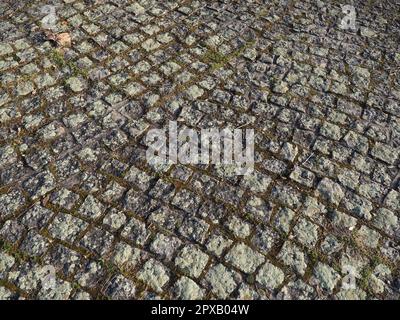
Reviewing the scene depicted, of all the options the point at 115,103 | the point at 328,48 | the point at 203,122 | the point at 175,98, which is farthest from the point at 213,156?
the point at 328,48

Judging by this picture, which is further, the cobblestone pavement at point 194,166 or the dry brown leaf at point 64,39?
the dry brown leaf at point 64,39

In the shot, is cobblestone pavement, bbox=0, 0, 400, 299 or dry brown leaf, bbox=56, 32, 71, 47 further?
dry brown leaf, bbox=56, 32, 71, 47

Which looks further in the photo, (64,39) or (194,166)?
(64,39)

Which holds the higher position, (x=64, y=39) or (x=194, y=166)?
(x=64, y=39)

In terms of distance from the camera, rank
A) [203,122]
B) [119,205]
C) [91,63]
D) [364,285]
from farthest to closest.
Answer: [91,63]
[203,122]
[119,205]
[364,285]

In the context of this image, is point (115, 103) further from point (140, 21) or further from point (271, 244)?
point (271, 244)

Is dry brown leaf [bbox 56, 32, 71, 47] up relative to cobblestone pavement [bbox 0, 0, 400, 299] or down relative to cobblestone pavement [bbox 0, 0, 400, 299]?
up

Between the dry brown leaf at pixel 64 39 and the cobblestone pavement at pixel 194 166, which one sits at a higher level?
the dry brown leaf at pixel 64 39

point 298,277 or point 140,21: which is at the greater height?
point 140,21
